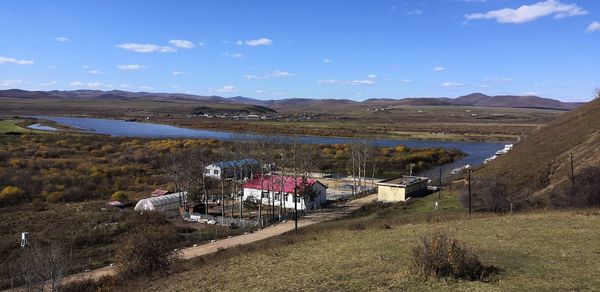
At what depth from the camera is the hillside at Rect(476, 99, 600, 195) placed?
4009 centimetres

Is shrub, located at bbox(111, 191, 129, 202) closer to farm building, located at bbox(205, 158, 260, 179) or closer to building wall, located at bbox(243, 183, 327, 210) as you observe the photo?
farm building, located at bbox(205, 158, 260, 179)

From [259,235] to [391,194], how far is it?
1780 centimetres

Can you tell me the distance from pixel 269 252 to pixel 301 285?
20.5 feet

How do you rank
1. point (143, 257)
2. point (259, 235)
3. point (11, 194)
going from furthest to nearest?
1. point (11, 194)
2. point (259, 235)
3. point (143, 257)

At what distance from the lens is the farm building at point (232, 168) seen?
5153cm

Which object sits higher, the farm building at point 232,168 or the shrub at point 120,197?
the farm building at point 232,168

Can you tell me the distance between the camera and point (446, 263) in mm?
12742

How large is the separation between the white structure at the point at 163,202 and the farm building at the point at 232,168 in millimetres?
8257

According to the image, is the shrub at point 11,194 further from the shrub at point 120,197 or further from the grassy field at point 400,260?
the grassy field at point 400,260

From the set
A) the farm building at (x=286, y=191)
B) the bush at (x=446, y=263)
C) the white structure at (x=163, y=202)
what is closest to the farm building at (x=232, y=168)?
the farm building at (x=286, y=191)

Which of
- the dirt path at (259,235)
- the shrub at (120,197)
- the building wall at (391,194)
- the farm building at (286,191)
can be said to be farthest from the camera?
the building wall at (391,194)

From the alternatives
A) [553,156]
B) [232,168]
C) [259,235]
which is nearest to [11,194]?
[232,168]

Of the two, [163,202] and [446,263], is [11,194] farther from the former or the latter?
[446,263]

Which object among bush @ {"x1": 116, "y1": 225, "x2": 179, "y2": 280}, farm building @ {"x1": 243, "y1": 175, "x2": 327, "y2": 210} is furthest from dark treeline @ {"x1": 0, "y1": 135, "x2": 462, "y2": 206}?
bush @ {"x1": 116, "y1": 225, "x2": 179, "y2": 280}
